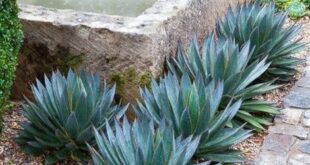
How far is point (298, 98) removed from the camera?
4836 mm

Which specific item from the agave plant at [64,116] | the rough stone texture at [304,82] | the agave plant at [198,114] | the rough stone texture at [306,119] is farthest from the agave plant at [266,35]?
the agave plant at [64,116]

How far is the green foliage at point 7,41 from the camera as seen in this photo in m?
3.59

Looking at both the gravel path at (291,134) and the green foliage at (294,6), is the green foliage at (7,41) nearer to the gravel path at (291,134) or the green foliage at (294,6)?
the gravel path at (291,134)

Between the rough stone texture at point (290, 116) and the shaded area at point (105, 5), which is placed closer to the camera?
the rough stone texture at point (290, 116)

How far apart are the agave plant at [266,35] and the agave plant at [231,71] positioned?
0.42 meters

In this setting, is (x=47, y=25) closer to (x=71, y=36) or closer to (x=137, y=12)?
(x=71, y=36)

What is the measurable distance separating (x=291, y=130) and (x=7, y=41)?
233 cm

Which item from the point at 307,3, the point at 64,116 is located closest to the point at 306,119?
the point at 64,116

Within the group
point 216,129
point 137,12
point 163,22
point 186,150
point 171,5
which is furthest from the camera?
point 137,12

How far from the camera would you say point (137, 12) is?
5.33m

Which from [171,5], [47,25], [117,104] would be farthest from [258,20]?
[47,25]

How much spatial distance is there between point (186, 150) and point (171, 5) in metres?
1.85

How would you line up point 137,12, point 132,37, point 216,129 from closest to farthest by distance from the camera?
1. point 216,129
2. point 132,37
3. point 137,12

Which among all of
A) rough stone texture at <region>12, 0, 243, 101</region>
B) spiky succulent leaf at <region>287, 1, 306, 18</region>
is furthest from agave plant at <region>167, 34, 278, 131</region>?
spiky succulent leaf at <region>287, 1, 306, 18</region>
